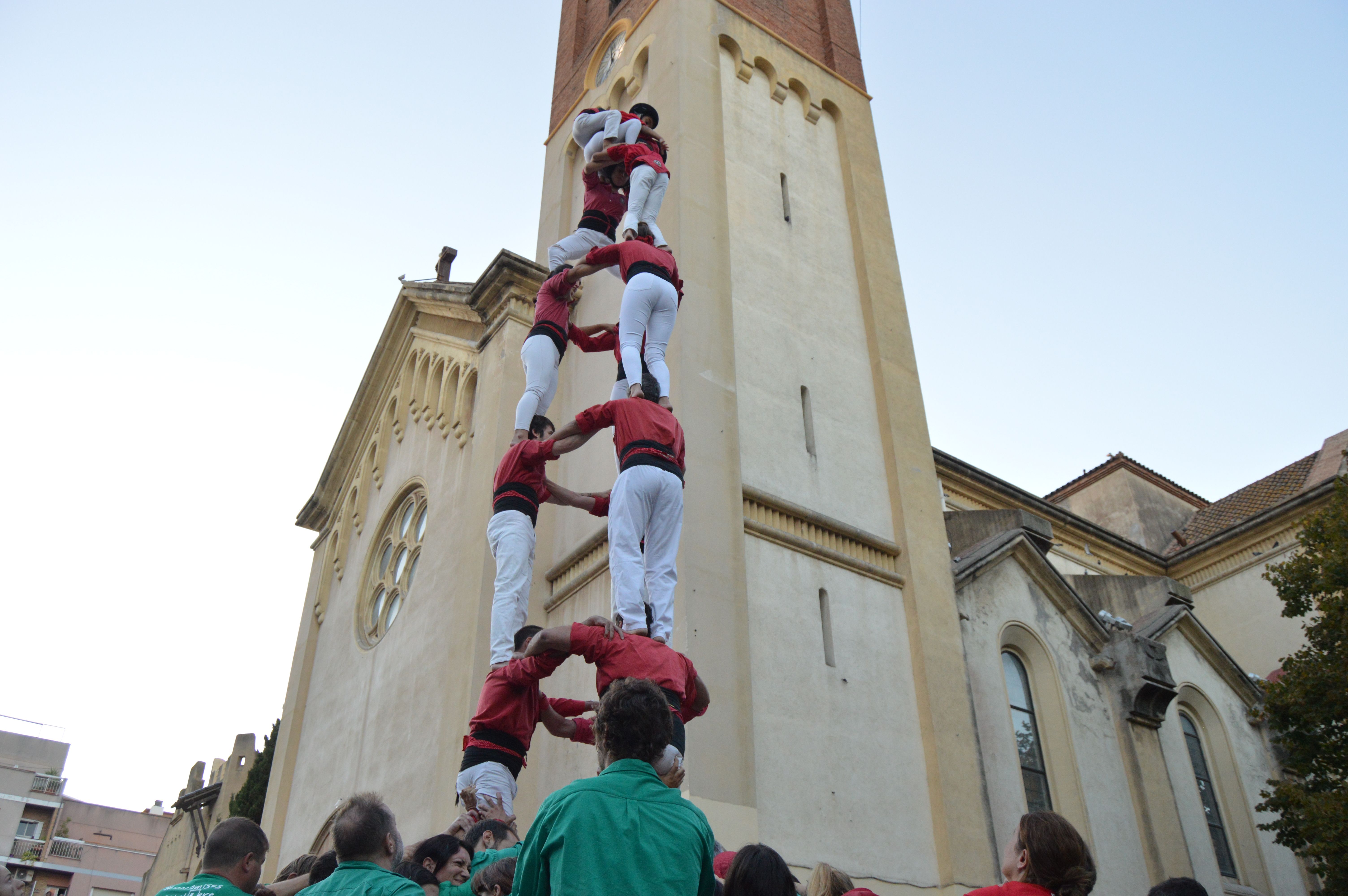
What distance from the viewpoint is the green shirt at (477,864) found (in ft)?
17.2

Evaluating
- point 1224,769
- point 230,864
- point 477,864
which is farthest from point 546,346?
point 1224,769

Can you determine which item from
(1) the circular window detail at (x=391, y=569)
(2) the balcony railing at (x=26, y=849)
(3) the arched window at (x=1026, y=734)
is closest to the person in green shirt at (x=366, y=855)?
(3) the arched window at (x=1026, y=734)

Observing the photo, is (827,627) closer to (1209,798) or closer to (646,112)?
(646,112)

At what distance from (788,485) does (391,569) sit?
8234 mm

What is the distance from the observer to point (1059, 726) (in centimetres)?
1647

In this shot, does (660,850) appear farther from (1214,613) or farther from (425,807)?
(1214,613)

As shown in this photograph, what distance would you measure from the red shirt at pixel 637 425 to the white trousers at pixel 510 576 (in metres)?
0.35

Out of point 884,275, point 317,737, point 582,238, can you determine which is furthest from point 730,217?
point 317,737

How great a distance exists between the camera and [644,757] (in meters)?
4.22

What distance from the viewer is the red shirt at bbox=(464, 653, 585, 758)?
26.4ft

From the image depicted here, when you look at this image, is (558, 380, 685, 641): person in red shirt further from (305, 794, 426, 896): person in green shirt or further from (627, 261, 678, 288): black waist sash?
(305, 794, 426, 896): person in green shirt

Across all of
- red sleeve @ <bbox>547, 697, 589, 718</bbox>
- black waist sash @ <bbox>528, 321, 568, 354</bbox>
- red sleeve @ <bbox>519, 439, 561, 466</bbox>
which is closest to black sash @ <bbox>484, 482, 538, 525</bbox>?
red sleeve @ <bbox>519, 439, 561, 466</bbox>

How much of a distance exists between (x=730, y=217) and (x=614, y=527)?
928cm

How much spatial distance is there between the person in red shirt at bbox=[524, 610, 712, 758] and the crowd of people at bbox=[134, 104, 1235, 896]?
1cm
